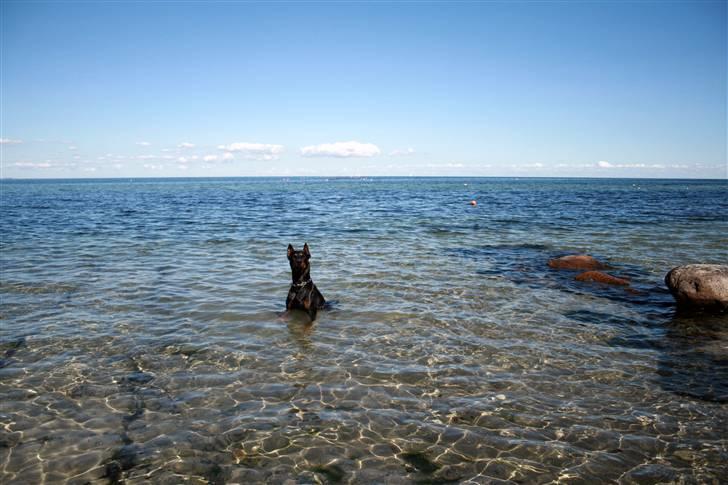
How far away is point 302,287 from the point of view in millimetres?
10297

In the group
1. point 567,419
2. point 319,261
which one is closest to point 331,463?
point 567,419

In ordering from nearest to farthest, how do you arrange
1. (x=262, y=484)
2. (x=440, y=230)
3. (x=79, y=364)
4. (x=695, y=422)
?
(x=262, y=484) → (x=695, y=422) → (x=79, y=364) → (x=440, y=230)

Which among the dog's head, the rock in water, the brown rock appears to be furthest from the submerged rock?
the dog's head

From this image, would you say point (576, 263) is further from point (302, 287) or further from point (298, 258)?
point (298, 258)

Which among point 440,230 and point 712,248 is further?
point 440,230

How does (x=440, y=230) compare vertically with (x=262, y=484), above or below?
above

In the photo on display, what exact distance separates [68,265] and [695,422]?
60.7ft

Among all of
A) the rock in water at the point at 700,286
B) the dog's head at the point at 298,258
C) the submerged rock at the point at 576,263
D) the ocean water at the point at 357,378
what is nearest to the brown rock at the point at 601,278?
the ocean water at the point at 357,378

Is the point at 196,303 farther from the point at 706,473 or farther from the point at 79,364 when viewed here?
the point at 706,473

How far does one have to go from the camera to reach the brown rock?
1359cm

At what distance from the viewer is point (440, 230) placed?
27.3 metres

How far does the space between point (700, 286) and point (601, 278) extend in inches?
127

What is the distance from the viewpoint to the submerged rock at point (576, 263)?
51.8 ft

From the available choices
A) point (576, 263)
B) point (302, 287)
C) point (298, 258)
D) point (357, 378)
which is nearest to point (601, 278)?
point (576, 263)
